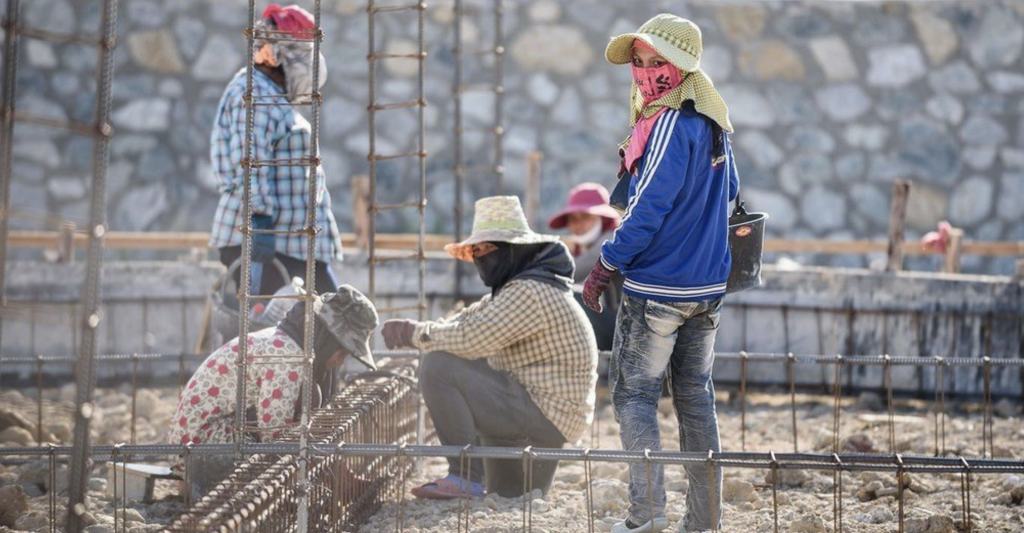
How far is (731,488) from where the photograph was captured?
17.0 feet

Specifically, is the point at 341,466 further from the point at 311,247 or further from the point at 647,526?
the point at 647,526

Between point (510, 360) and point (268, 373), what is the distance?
0.95 meters

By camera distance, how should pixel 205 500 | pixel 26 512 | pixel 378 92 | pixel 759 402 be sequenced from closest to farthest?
pixel 205 500 < pixel 26 512 < pixel 759 402 < pixel 378 92

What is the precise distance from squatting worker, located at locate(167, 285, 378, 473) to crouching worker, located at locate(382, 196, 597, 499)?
0.55 feet

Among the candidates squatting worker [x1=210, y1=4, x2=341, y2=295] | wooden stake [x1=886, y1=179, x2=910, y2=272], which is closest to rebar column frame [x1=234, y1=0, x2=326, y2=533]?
squatting worker [x1=210, y1=4, x2=341, y2=295]

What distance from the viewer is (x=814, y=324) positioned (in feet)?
25.9

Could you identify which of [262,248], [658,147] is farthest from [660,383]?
[262,248]

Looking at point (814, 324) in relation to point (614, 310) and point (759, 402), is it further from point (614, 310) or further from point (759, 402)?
point (614, 310)

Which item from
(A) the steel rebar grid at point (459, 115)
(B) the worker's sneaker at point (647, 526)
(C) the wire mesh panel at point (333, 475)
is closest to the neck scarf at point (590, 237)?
(A) the steel rebar grid at point (459, 115)

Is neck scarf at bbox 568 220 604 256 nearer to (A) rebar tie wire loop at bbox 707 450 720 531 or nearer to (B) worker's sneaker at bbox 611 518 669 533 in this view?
(B) worker's sneaker at bbox 611 518 669 533

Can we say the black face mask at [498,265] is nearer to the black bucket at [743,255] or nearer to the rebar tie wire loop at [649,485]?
the black bucket at [743,255]

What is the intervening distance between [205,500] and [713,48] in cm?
856

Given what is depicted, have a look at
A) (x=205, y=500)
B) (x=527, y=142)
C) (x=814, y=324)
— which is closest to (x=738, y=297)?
(x=814, y=324)

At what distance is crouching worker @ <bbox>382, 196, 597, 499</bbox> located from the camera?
5.07m
